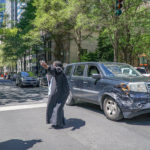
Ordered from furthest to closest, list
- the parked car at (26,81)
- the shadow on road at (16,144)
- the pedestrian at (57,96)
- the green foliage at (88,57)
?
1. the green foliage at (88,57)
2. the parked car at (26,81)
3. the pedestrian at (57,96)
4. the shadow on road at (16,144)

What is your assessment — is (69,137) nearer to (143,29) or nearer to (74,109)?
(74,109)

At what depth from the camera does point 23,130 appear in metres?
5.02

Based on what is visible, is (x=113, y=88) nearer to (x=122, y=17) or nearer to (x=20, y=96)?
(x=20, y=96)

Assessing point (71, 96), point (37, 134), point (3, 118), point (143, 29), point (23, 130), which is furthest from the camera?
point (143, 29)

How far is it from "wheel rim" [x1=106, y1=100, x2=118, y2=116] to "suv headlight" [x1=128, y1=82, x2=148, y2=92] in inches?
27.6

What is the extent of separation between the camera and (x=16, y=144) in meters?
4.10

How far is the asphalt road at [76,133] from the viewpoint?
3.99m

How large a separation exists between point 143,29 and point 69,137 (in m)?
14.8

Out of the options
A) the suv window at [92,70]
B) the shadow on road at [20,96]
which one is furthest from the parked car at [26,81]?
the suv window at [92,70]

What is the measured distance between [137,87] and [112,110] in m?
1.01

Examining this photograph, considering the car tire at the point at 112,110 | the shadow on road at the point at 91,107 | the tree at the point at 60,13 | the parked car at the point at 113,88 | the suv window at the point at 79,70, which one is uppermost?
the tree at the point at 60,13

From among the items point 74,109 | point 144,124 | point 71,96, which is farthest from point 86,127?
point 71,96

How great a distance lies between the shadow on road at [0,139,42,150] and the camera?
154 inches

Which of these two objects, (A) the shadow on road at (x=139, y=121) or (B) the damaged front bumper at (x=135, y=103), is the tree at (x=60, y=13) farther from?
(B) the damaged front bumper at (x=135, y=103)
